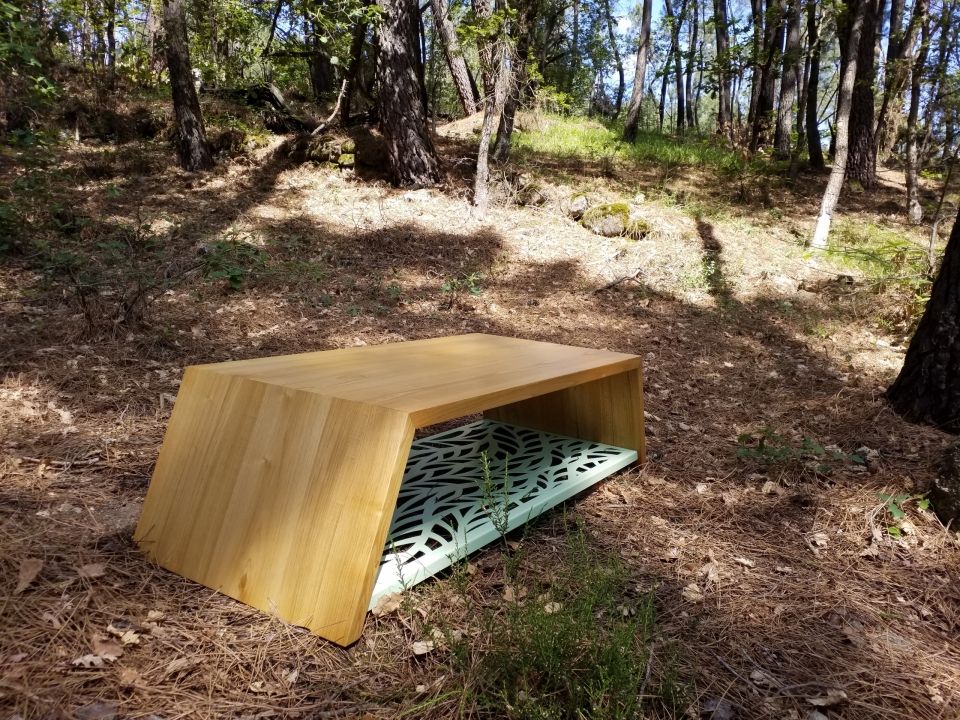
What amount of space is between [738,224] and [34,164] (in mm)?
8838

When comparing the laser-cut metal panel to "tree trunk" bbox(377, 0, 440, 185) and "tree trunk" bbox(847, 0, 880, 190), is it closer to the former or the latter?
"tree trunk" bbox(377, 0, 440, 185)

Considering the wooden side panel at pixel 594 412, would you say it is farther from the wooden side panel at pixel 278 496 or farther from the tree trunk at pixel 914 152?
the tree trunk at pixel 914 152

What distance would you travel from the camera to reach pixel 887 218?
8.97m

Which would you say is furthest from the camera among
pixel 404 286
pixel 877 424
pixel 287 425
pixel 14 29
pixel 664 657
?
pixel 404 286

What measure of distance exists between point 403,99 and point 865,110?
7992 mm

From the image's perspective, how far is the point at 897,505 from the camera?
2.37 m

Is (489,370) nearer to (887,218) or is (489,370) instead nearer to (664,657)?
(664,657)

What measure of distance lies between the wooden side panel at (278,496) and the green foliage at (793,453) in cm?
208

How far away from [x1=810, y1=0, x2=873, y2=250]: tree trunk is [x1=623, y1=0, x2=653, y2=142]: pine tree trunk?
18.1ft

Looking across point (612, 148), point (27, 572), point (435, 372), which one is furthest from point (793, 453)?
point (612, 148)

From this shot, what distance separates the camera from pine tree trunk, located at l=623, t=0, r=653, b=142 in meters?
13.1

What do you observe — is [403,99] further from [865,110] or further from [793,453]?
[865,110]

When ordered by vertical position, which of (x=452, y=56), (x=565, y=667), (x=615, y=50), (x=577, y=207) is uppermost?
(x=615, y=50)

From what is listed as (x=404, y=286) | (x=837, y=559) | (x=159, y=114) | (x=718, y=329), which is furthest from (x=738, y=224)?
(x=159, y=114)
